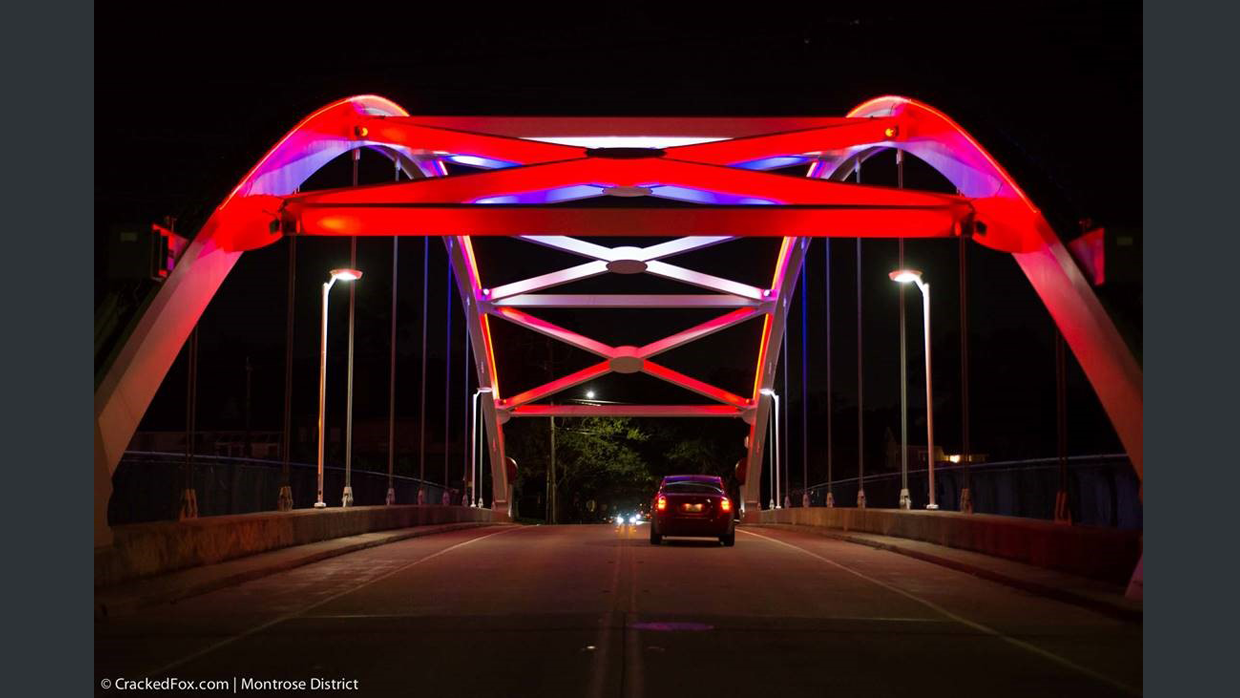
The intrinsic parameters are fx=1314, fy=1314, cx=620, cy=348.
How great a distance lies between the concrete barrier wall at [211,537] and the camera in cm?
1430

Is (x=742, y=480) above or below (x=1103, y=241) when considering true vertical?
below

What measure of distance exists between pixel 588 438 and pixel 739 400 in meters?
20.4

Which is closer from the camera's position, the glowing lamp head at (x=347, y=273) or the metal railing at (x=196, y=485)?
the metal railing at (x=196, y=485)

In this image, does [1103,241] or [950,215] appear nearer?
[1103,241]

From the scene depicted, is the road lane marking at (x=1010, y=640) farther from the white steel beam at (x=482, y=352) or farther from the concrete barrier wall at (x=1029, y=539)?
the white steel beam at (x=482, y=352)

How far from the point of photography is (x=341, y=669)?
29.8 ft

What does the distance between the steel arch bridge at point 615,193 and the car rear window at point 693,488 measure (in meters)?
5.63

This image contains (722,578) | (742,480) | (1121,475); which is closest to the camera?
(722,578)

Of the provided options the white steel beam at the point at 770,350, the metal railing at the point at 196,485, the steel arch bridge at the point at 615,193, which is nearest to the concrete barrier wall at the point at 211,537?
the steel arch bridge at the point at 615,193

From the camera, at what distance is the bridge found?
9.85m

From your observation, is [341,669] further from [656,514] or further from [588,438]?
[588,438]

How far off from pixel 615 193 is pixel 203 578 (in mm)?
16393

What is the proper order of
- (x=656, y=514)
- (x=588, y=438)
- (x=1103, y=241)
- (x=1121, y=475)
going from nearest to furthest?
(x=1103, y=241)
(x=1121, y=475)
(x=656, y=514)
(x=588, y=438)

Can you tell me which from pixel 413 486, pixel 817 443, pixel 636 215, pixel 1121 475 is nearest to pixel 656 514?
pixel 636 215
